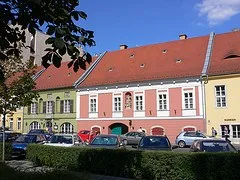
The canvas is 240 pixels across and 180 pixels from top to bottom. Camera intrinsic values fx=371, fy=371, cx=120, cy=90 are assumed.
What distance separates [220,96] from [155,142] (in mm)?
20592

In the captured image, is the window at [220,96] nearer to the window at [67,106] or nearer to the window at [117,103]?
the window at [117,103]

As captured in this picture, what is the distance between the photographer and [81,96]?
47.6m

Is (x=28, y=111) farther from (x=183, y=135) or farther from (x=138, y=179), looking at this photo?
(x=138, y=179)

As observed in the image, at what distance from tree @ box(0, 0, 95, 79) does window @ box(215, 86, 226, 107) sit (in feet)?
108

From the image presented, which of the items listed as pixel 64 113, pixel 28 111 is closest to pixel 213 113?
pixel 64 113

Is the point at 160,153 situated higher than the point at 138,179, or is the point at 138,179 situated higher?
the point at 160,153

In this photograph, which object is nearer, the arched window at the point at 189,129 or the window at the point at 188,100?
the arched window at the point at 189,129

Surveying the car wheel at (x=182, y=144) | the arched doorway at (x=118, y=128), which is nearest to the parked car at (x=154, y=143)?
the car wheel at (x=182, y=144)

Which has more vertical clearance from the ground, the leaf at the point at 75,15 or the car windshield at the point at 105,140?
the leaf at the point at 75,15

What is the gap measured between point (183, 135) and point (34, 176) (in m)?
26.7

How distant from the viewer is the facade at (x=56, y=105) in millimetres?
48656

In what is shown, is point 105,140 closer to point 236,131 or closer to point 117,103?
point 236,131

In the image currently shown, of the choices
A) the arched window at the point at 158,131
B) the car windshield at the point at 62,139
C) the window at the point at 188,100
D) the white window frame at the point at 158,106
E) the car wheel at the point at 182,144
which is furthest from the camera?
the arched window at the point at 158,131

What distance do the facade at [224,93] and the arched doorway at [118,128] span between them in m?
10.6
